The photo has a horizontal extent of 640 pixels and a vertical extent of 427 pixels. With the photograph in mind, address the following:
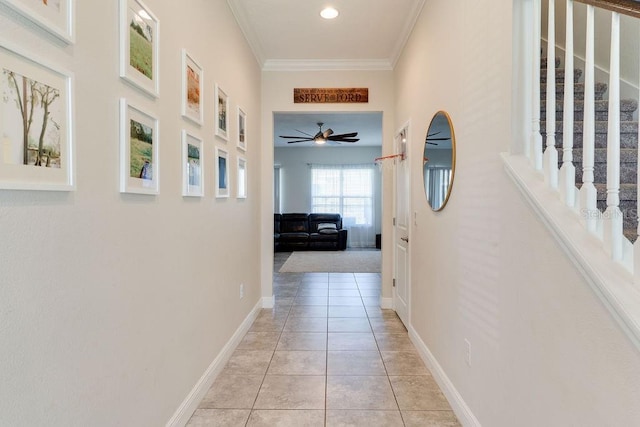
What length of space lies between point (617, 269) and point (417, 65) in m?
2.42

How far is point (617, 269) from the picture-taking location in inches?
37.2

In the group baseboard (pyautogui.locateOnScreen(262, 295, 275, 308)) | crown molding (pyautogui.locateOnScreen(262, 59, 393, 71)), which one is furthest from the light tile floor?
crown molding (pyautogui.locateOnScreen(262, 59, 393, 71))

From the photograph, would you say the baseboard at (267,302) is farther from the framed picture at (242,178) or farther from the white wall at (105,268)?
the white wall at (105,268)

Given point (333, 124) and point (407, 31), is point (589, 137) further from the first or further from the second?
point (333, 124)

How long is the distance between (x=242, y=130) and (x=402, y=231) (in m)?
1.85

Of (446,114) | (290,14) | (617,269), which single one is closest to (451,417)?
(617,269)

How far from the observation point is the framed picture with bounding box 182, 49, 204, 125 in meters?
1.86

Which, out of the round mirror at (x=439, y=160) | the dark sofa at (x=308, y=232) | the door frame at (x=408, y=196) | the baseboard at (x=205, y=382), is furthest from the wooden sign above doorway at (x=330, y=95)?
the dark sofa at (x=308, y=232)

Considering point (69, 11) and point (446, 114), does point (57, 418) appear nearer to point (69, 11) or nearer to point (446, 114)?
point (69, 11)

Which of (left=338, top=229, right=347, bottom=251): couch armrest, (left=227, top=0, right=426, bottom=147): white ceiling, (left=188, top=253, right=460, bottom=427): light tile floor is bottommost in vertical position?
(left=188, top=253, right=460, bottom=427): light tile floor

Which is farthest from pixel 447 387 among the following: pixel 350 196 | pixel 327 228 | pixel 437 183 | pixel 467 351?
pixel 350 196

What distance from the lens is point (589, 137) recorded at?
1064 mm

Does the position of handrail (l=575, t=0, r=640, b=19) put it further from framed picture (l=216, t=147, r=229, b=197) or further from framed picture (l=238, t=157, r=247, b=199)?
framed picture (l=238, t=157, r=247, b=199)

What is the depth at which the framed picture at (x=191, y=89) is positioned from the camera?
6.11 feet
